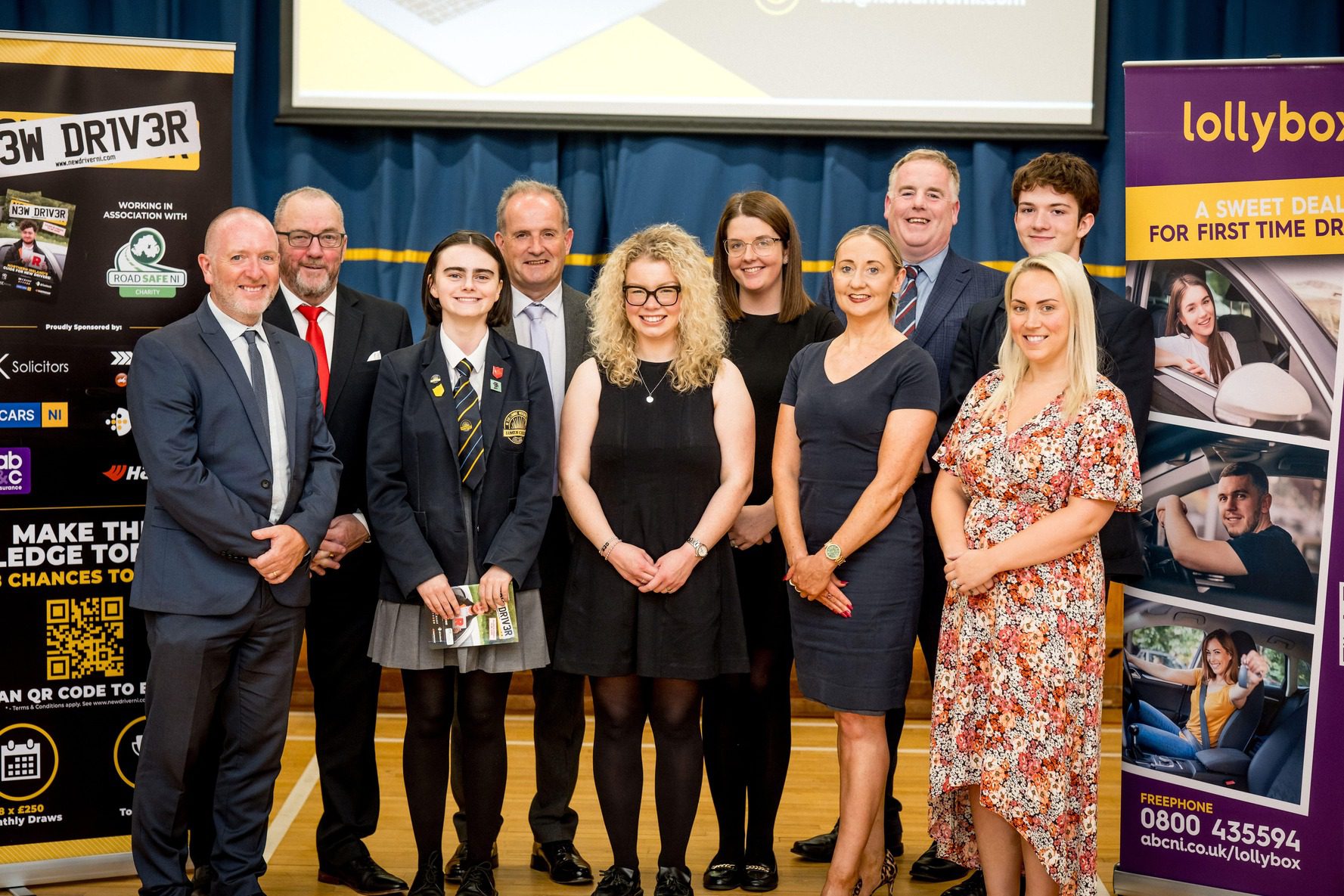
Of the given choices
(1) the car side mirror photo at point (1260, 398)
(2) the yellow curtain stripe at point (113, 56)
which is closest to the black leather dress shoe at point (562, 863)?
(1) the car side mirror photo at point (1260, 398)

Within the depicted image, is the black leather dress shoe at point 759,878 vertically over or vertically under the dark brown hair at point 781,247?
under

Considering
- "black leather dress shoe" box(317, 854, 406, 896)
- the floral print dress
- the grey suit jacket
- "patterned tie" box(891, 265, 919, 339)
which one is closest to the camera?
the floral print dress

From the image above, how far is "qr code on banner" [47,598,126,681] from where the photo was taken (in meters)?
3.25

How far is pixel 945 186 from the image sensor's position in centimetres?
341

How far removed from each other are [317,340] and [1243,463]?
91.4 inches

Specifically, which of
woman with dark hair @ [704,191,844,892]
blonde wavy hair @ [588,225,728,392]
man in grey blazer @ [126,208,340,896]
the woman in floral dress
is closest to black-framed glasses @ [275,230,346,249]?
man in grey blazer @ [126,208,340,896]

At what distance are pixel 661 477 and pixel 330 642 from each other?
3.29 feet

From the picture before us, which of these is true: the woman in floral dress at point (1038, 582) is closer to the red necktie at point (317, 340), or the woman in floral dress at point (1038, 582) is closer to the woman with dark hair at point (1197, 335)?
the woman with dark hair at point (1197, 335)

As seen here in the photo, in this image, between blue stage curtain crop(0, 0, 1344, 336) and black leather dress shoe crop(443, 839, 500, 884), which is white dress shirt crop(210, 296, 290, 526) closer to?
black leather dress shoe crop(443, 839, 500, 884)

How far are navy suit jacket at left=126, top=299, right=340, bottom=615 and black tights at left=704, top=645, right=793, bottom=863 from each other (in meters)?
1.14

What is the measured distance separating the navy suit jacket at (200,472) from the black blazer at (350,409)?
0.29 metres

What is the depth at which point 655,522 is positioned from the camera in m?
3.00

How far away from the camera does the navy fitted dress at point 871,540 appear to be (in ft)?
9.62

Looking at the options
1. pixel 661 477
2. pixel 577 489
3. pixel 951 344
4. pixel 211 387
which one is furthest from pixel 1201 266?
pixel 211 387
